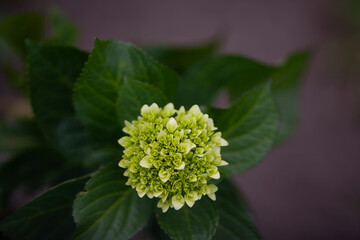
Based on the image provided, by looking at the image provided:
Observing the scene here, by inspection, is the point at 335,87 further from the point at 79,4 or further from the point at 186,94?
the point at 79,4

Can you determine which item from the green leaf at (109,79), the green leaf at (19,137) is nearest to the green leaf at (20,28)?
the green leaf at (19,137)

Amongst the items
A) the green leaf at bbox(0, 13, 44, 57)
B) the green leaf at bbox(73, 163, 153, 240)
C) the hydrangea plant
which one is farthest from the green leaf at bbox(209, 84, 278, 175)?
the green leaf at bbox(0, 13, 44, 57)

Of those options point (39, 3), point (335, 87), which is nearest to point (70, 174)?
point (39, 3)

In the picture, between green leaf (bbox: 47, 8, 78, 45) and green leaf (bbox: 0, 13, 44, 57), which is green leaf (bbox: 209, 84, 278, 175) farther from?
green leaf (bbox: 0, 13, 44, 57)

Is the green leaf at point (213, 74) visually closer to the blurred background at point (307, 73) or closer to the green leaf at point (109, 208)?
the green leaf at point (109, 208)

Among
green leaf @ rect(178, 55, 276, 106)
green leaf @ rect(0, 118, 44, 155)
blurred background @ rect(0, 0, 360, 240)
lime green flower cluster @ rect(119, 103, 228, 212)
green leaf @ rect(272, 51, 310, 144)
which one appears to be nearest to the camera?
lime green flower cluster @ rect(119, 103, 228, 212)

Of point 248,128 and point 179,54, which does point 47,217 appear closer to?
point 248,128

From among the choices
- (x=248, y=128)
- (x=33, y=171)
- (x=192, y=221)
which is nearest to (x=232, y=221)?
(x=192, y=221)
